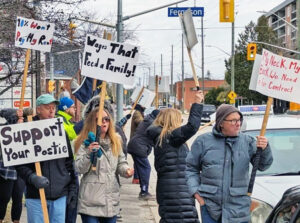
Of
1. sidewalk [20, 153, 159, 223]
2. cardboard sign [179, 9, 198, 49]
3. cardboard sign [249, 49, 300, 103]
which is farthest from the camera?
sidewalk [20, 153, 159, 223]

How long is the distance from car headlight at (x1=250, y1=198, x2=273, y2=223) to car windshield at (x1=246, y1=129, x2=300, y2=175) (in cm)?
90

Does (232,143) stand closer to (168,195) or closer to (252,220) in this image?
(252,220)

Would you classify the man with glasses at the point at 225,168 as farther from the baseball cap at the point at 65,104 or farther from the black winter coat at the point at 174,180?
the baseball cap at the point at 65,104

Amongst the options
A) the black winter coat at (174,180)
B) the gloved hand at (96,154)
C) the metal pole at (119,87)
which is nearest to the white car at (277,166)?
the black winter coat at (174,180)

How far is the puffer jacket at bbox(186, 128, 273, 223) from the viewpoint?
5133 millimetres

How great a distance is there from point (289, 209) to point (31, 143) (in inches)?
110

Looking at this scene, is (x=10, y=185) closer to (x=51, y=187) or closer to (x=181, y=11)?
(x=51, y=187)

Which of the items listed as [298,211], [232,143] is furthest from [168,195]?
[298,211]

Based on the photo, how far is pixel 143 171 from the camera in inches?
457

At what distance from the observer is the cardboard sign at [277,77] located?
5.75 meters

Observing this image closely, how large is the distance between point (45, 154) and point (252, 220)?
202 centimetres

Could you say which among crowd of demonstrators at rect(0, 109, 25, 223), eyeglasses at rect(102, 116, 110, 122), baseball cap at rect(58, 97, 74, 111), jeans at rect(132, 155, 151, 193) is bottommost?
jeans at rect(132, 155, 151, 193)

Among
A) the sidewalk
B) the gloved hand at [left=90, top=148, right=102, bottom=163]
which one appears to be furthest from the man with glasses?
the sidewalk

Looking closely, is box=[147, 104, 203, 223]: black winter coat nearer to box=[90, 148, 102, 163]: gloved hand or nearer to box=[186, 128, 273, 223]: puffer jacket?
box=[186, 128, 273, 223]: puffer jacket
